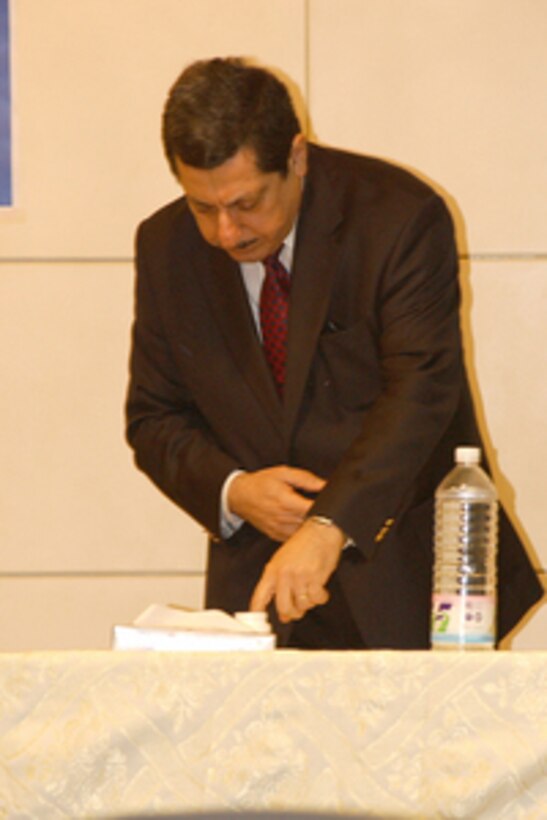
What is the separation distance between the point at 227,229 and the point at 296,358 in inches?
9.5

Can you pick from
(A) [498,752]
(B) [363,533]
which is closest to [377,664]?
(A) [498,752]

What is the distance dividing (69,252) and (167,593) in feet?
2.82

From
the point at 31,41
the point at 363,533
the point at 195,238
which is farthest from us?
the point at 31,41

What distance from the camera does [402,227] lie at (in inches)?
88.6

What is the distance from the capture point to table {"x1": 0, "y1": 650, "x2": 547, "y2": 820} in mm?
1209

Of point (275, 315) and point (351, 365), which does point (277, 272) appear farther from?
point (351, 365)

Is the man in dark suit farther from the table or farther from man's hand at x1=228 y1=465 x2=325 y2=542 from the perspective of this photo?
the table

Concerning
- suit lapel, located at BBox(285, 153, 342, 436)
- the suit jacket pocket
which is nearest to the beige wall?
suit lapel, located at BBox(285, 153, 342, 436)

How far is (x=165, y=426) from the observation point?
7.59 ft

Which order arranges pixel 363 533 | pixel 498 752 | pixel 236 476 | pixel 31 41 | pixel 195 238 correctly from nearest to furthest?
pixel 498 752, pixel 363 533, pixel 236 476, pixel 195 238, pixel 31 41

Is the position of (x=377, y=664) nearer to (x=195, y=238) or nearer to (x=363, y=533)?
(x=363, y=533)

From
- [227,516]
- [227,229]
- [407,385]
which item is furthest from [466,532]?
[227,229]

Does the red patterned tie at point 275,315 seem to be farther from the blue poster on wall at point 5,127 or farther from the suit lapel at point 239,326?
the blue poster on wall at point 5,127

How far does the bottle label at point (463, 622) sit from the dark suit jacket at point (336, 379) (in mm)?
560
